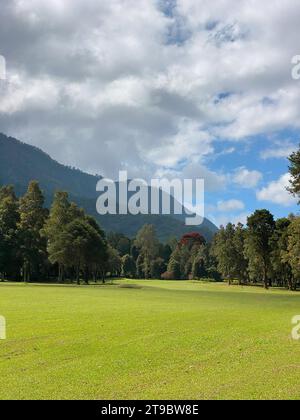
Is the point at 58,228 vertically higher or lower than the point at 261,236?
higher


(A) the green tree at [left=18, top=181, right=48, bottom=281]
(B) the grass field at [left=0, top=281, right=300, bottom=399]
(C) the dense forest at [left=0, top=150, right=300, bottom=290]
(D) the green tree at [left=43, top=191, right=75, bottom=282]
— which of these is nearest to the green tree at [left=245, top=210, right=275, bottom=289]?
(C) the dense forest at [left=0, top=150, right=300, bottom=290]

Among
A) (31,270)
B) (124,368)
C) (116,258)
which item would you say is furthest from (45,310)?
(116,258)

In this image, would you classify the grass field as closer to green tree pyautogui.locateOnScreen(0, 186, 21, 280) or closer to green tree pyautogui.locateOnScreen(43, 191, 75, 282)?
green tree pyautogui.locateOnScreen(43, 191, 75, 282)

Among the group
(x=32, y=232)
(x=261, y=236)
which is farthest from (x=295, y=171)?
(x=32, y=232)

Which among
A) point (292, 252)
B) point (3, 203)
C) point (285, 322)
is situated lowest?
point (285, 322)

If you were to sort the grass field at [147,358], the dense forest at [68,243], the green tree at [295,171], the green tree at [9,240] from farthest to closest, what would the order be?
the green tree at [9,240] < the dense forest at [68,243] < the green tree at [295,171] < the grass field at [147,358]

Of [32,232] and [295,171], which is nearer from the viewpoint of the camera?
[295,171]

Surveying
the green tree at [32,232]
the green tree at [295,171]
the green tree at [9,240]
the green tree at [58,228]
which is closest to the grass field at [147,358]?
the green tree at [295,171]

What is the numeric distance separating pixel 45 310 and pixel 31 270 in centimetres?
8954

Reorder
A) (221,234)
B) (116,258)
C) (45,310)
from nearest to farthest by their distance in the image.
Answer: (45,310)
(221,234)
(116,258)

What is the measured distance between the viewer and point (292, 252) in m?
72.4

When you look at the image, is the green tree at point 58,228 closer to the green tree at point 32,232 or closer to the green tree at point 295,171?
the green tree at point 32,232

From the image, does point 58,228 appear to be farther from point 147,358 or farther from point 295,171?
point 147,358

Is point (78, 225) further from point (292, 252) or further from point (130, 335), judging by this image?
point (130, 335)
